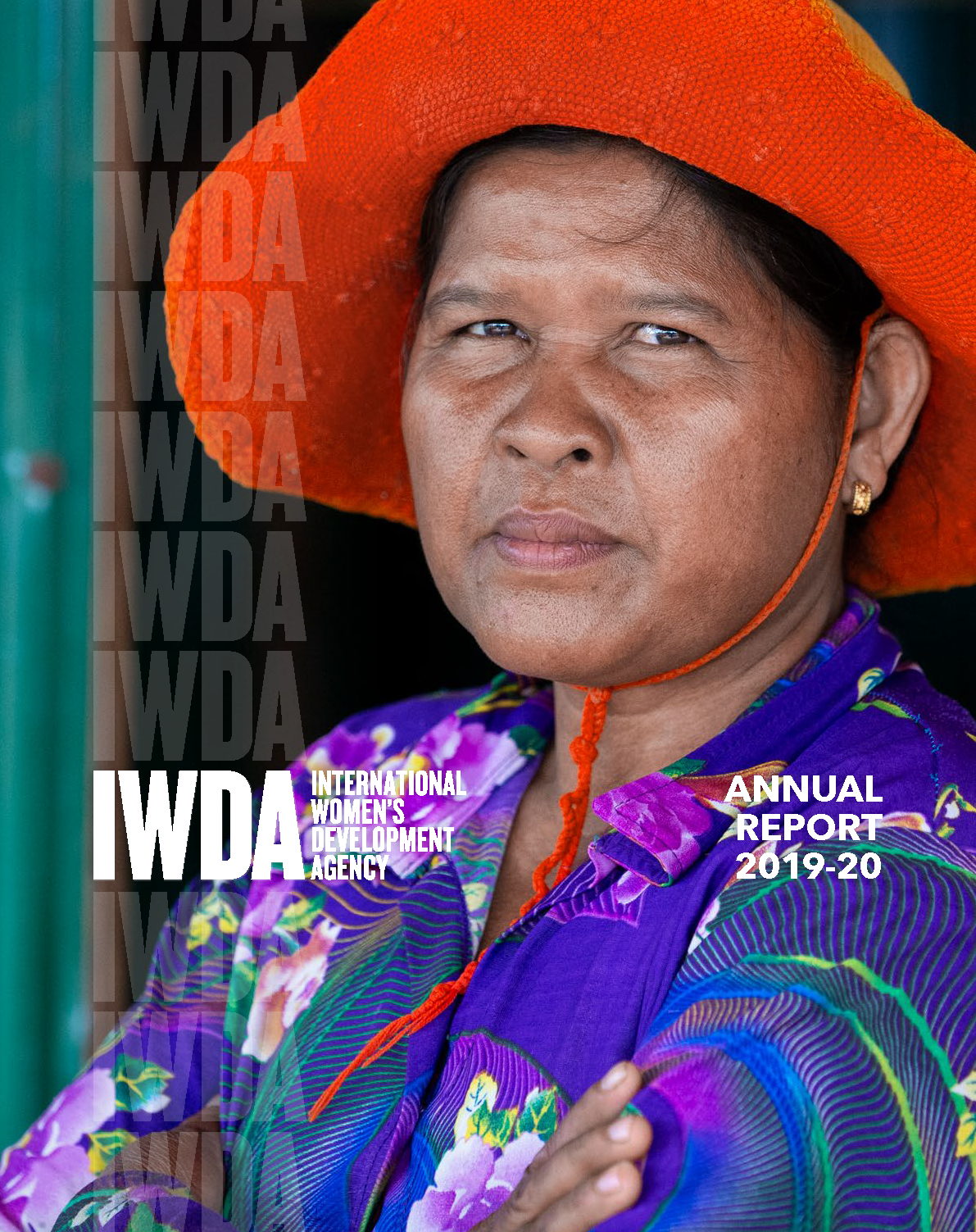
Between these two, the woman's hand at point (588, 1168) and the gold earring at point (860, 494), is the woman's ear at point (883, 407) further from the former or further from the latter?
the woman's hand at point (588, 1168)

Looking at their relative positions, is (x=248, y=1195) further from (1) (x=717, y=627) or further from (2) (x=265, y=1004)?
(1) (x=717, y=627)

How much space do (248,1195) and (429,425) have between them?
82 centimetres

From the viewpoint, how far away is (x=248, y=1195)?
4.55ft

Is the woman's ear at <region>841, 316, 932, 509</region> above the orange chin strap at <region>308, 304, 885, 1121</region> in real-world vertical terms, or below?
above

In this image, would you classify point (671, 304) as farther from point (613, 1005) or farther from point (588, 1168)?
point (588, 1168)

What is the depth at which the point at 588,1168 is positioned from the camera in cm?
94

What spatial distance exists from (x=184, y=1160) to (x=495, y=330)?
3.12 ft

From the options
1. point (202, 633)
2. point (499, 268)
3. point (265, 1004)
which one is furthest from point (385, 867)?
point (202, 633)

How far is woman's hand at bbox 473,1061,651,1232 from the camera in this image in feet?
3.00

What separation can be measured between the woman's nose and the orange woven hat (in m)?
0.25

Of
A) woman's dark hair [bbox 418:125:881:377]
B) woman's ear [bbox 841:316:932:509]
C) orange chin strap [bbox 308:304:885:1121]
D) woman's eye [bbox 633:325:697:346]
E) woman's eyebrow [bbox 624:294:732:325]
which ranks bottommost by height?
orange chin strap [bbox 308:304:885:1121]

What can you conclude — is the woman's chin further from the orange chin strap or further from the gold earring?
the gold earring

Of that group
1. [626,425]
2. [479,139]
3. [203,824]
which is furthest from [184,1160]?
[479,139]

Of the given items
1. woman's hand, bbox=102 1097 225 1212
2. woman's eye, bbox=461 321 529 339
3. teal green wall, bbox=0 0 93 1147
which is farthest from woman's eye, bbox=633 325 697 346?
teal green wall, bbox=0 0 93 1147
